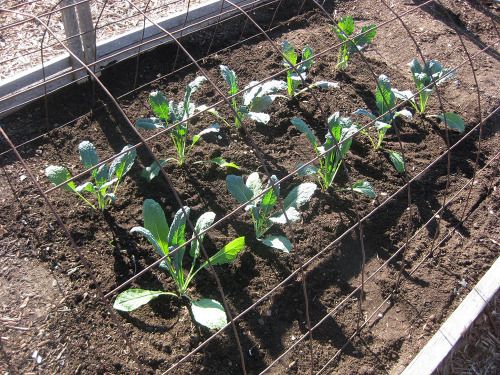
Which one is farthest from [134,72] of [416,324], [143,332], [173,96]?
[416,324]

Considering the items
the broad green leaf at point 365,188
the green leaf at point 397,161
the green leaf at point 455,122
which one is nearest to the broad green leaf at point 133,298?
the broad green leaf at point 365,188

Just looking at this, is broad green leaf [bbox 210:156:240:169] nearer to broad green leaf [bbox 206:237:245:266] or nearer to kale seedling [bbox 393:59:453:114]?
broad green leaf [bbox 206:237:245:266]

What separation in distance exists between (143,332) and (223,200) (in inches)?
34.3

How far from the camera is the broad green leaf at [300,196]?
260 cm

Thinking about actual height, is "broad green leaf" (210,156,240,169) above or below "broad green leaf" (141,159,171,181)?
below

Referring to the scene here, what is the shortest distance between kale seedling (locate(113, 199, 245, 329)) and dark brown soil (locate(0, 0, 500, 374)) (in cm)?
14

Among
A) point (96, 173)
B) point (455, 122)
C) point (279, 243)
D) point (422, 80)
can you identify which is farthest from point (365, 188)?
point (96, 173)

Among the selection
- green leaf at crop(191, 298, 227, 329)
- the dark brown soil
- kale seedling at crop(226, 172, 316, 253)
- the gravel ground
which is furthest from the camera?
the gravel ground

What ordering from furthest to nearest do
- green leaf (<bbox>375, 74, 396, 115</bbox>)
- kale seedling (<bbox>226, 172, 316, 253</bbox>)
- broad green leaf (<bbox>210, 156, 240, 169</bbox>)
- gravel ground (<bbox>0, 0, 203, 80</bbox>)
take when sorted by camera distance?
gravel ground (<bbox>0, 0, 203, 80</bbox>) < green leaf (<bbox>375, 74, 396, 115</bbox>) < broad green leaf (<bbox>210, 156, 240, 169</bbox>) < kale seedling (<bbox>226, 172, 316, 253</bbox>)

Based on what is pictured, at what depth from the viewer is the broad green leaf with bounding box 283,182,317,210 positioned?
2596mm

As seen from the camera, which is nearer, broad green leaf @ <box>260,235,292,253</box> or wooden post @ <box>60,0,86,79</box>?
broad green leaf @ <box>260,235,292,253</box>

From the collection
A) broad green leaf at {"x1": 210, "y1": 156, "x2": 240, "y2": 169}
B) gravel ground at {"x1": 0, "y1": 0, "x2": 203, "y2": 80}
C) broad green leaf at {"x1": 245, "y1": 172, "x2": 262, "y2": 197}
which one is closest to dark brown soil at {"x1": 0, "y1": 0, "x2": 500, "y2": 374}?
broad green leaf at {"x1": 210, "y1": 156, "x2": 240, "y2": 169}

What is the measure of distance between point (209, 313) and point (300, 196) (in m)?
0.78

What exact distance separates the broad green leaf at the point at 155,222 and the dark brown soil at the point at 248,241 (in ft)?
0.69
